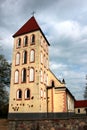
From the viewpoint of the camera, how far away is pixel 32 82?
32.7 m

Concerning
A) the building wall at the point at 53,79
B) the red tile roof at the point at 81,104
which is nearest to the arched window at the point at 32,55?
the building wall at the point at 53,79

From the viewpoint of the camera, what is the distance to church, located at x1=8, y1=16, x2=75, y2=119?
→ 104 ft

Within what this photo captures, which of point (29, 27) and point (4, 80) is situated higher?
point (29, 27)

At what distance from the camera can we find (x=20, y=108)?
31875mm

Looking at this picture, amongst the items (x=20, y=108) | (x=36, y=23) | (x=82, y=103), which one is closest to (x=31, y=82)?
(x=20, y=108)

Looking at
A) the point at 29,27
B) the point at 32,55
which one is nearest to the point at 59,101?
the point at 32,55

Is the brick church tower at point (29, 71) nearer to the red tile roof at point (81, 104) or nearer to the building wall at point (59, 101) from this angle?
the building wall at point (59, 101)

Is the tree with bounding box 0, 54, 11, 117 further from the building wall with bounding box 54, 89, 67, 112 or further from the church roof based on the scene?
the building wall with bounding box 54, 89, 67, 112

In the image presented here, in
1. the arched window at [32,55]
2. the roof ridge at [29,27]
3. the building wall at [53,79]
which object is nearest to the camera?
the arched window at [32,55]

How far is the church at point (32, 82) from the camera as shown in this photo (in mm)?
31609

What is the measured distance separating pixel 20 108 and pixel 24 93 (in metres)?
2.58

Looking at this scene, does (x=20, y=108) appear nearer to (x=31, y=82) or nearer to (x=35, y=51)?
(x=31, y=82)

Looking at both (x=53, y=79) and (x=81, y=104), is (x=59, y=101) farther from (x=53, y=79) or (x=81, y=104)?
(x=81, y=104)

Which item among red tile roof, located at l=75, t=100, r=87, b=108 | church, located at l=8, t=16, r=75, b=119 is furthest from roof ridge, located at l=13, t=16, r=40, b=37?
red tile roof, located at l=75, t=100, r=87, b=108
